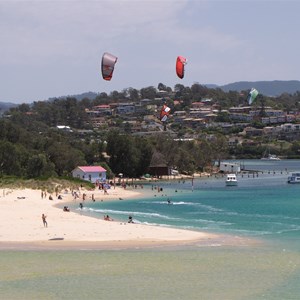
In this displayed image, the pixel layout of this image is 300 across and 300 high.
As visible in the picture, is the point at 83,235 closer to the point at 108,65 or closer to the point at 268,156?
the point at 108,65

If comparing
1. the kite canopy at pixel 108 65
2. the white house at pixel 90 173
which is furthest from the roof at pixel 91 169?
the kite canopy at pixel 108 65

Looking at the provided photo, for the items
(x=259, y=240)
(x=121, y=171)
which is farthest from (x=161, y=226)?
(x=121, y=171)

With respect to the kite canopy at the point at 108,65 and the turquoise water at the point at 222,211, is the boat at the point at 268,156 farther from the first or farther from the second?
the kite canopy at the point at 108,65

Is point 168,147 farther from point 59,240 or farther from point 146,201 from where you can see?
point 59,240

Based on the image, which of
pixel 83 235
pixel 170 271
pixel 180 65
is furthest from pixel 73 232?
pixel 180 65

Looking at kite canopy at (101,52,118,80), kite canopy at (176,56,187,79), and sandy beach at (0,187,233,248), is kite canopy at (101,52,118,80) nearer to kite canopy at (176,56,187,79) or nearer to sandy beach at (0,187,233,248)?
kite canopy at (176,56,187,79)
